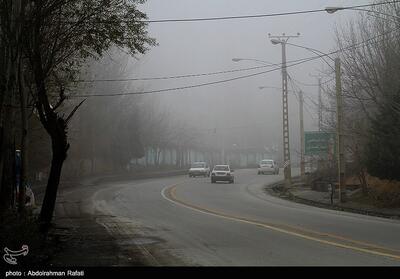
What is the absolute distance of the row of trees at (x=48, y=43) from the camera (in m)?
12.2

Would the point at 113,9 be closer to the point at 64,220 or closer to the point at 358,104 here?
the point at 64,220

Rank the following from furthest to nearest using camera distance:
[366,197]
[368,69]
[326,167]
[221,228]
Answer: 1. [326,167]
2. [366,197]
3. [368,69]
4. [221,228]

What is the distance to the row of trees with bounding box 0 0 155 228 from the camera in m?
12.2

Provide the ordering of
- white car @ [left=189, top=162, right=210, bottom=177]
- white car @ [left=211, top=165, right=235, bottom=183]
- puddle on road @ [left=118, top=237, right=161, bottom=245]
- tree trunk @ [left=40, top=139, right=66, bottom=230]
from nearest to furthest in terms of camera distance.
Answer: puddle on road @ [left=118, top=237, right=161, bottom=245]
tree trunk @ [left=40, top=139, right=66, bottom=230]
white car @ [left=211, top=165, right=235, bottom=183]
white car @ [left=189, top=162, right=210, bottom=177]

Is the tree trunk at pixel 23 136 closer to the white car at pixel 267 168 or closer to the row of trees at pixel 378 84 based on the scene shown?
the row of trees at pixel 378 84

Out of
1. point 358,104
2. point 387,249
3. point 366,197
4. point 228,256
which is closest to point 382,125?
point 366,197

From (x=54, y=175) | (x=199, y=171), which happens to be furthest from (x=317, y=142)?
(x=199, y=171)

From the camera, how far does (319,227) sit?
51.7 ft

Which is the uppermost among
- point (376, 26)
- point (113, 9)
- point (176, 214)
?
point (376, 26)

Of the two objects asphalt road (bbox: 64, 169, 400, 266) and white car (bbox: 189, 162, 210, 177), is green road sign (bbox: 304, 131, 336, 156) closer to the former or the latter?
asphalt road (bbox: 64, 169, 400, 266)

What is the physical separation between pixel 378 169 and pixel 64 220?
42.4ft

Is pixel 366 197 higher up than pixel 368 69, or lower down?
lower down

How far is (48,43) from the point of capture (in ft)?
45.7

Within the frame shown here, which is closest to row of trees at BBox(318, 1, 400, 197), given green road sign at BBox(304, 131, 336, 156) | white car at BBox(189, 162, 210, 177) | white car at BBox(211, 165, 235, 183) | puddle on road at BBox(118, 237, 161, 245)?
green road sign at BBox(304, 131, 336, 156)
